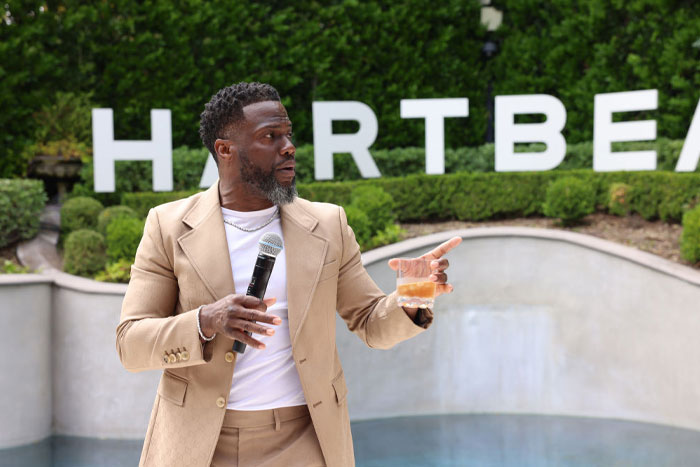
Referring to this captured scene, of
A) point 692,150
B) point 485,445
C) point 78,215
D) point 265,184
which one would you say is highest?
point 692,150

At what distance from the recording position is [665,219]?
320 inches

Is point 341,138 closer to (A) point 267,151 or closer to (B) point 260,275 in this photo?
(A) point 267,151

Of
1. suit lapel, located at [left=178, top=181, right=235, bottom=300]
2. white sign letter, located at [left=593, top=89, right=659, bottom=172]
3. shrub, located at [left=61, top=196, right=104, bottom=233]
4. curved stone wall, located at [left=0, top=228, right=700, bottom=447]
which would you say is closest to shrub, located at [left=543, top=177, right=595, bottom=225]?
white sign letter, located at [left=593, top=89, right=659, bottom=172]

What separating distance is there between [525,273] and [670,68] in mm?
3796

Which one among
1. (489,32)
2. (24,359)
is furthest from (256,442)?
(489,32)

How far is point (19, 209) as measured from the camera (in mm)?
7766

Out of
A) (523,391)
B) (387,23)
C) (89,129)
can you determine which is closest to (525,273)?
(523,391)

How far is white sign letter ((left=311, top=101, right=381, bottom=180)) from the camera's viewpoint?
896 cm

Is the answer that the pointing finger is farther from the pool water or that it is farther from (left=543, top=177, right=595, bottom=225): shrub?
(left=543, top=177, right=595, bottom=225): shrub

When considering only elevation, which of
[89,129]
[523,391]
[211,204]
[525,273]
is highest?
[89,129]

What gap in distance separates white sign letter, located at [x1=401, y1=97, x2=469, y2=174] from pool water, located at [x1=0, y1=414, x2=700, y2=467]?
10.2 ft

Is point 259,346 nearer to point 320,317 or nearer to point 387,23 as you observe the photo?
point 320,317

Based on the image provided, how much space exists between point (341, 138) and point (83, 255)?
331 cm

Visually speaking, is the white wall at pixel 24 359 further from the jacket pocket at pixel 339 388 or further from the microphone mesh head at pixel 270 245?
the microphone mesh head at pixel 270 245
